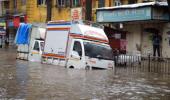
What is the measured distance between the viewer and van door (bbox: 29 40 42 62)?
37.0 metres

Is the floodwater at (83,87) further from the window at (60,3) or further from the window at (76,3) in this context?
the window at (60,3)

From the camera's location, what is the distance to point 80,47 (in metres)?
30.1

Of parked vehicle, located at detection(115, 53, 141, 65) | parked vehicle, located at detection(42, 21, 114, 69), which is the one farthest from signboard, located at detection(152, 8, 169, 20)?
parked vehicle, located at detection(42, 21, 114, 69)

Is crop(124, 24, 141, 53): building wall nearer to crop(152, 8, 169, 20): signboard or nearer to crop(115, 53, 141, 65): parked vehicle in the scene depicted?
crop(152, 8, 169, 20): signboard

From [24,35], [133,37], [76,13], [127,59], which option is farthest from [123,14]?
[76,13]

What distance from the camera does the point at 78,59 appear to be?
29891 mm

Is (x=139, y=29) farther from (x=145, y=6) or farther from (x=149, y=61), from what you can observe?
(x=149, y=61)

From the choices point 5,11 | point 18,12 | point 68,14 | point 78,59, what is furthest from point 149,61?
point 5,11

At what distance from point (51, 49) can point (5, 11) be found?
39.3 metres

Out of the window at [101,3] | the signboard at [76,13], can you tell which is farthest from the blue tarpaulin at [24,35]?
the signboard at [76,13]

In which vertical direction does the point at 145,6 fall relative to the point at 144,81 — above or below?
above

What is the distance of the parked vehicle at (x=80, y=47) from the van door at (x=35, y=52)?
12.5 ft

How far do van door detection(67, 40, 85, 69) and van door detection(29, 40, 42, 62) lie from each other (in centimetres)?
652

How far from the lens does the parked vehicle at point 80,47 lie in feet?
97.6
